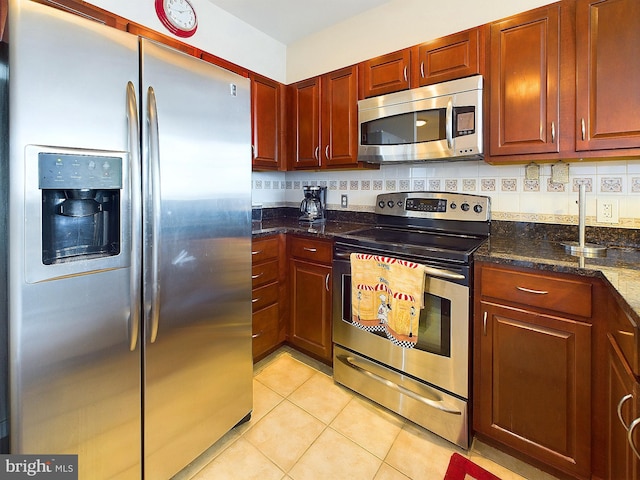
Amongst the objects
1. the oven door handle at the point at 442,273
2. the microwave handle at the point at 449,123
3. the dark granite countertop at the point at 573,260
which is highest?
the microwave handle at the point at 449,123

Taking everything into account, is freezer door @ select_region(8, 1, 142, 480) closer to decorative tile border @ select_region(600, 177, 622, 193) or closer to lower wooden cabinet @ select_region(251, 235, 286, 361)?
lower wooden cabinet @ select_region(251, 235, 286, 361)

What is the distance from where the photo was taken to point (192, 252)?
132cm

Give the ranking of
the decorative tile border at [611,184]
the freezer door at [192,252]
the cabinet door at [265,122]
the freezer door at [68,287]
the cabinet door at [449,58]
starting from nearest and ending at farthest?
1. the freezer door at [68,287]
2. the freezer door at [192,252]
3. the decorative tile border at [611,184]
4. the cabinet door at [449,58]
5. the cabinet door at [265,122]

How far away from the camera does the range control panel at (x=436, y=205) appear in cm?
198

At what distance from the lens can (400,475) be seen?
140 centimetres

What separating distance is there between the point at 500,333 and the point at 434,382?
414 millimetres

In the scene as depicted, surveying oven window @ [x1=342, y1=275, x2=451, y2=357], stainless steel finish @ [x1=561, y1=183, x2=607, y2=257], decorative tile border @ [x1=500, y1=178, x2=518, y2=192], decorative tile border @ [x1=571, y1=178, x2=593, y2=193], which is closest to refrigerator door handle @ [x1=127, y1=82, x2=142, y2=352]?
oven window @ [x1=342, y1=275, x2=451, y2=357]

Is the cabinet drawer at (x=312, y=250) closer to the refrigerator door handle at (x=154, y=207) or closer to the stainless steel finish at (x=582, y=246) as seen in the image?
the refrigerator door handle at (x=154, y=207)

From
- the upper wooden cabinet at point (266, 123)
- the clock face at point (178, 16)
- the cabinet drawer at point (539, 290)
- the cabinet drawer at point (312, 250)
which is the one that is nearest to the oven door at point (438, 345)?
the cabinet drawer at point (539, 290)

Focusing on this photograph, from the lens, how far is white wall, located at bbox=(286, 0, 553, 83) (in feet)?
6.36

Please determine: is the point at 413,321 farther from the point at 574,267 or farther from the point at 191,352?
the point at 191,352

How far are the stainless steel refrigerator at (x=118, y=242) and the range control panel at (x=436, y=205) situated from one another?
1223mm

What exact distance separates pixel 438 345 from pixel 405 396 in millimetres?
357

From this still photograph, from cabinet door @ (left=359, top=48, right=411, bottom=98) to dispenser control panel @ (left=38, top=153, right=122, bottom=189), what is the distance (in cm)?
165
